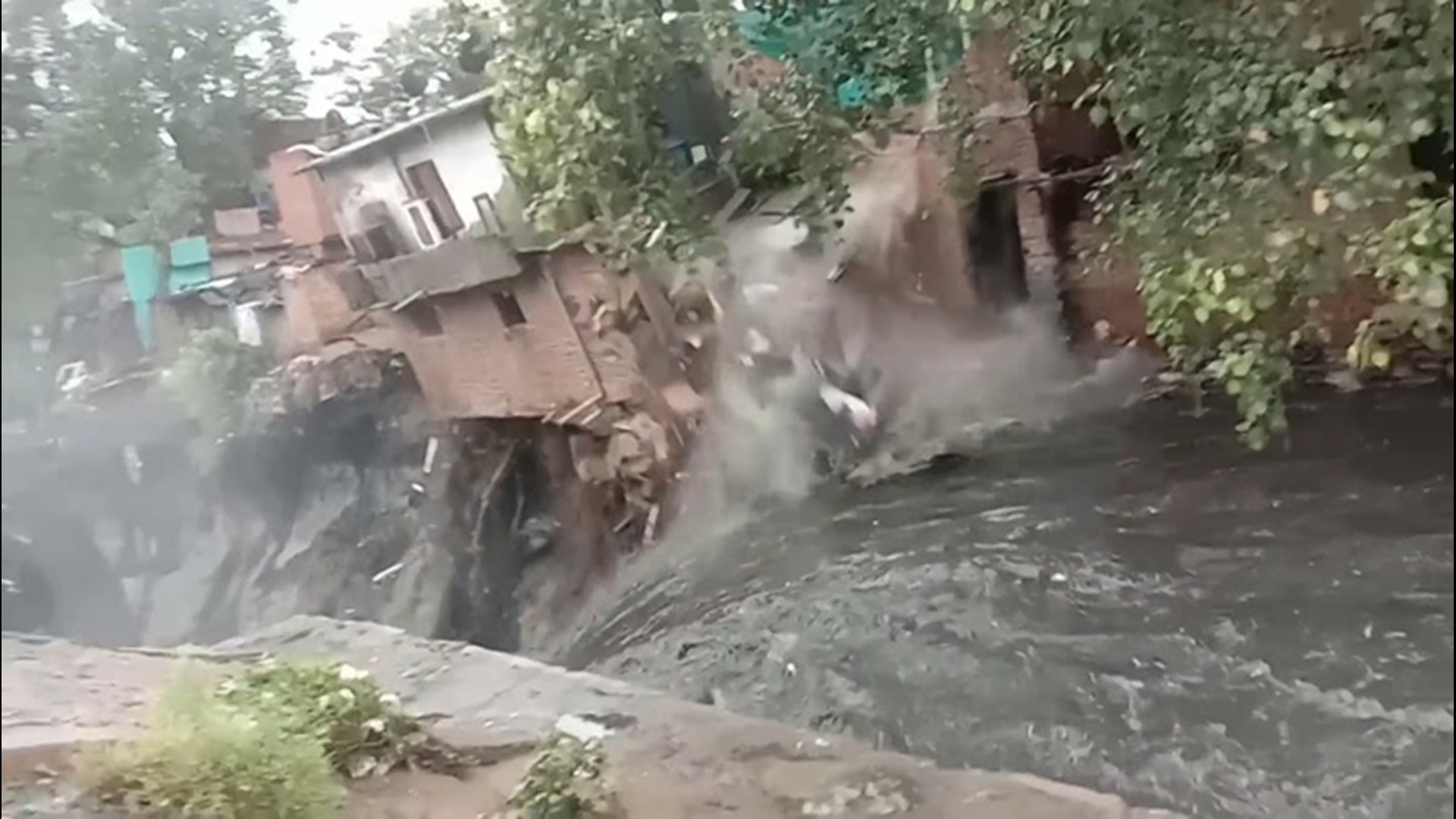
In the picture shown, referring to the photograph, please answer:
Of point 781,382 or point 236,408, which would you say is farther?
point 781,382

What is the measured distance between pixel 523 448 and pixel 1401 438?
56 centimetres

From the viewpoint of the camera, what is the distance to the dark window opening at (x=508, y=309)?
43.7 inches

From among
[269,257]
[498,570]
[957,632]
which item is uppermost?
[269,257]

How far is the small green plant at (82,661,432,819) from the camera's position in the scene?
0.98 meters

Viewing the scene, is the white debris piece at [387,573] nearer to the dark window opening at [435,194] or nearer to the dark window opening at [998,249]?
the dark window opening at [435,194]

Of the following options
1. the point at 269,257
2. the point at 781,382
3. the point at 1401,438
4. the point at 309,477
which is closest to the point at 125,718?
the point at 309,477

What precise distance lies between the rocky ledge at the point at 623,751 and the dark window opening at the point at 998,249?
33cm

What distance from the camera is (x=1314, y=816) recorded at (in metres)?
1.08

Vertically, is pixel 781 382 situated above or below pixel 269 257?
below

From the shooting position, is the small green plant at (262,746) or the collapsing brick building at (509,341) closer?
the small green plant at (262,746)

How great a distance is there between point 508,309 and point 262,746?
0.32 m

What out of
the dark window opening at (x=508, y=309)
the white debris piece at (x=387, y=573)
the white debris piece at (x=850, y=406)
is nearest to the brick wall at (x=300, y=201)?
the dark window opening at (x=508, y=309)

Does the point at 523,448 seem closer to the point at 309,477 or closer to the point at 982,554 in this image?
the point at 309,477

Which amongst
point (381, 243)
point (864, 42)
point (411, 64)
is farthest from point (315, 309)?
point (864, 42)
